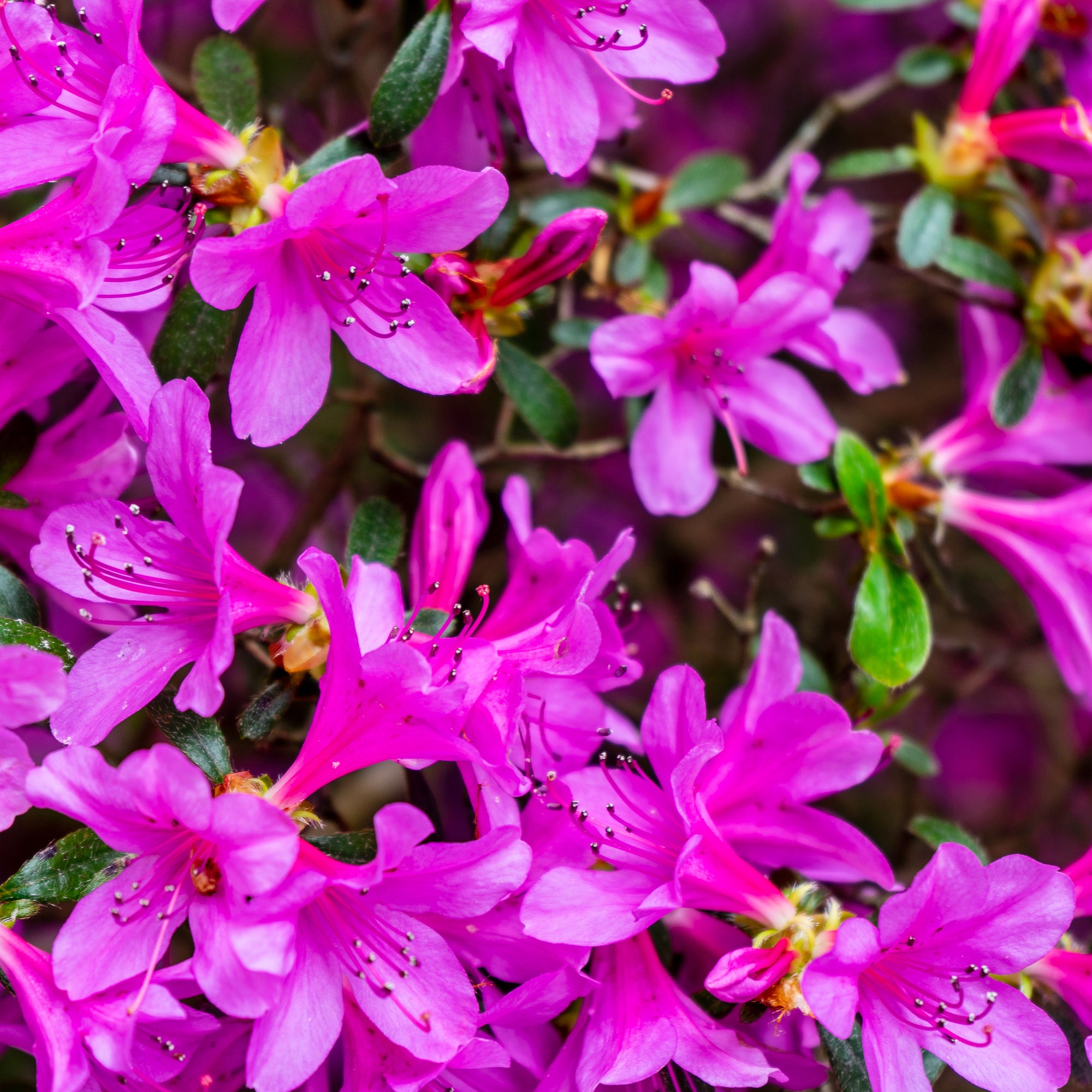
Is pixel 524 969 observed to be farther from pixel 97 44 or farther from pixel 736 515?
pixel 736 515

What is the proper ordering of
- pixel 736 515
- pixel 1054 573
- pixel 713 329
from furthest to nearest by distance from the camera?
pixel 736 515 < pixel 1054 573 < pixel 713 329

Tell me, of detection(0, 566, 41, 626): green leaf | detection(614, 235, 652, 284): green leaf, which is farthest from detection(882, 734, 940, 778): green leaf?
detection(0, 566, 41, 626): green leaf

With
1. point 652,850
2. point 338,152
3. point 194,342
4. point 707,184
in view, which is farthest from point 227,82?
point 652,850

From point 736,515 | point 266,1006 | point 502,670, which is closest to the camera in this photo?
point 266,1006

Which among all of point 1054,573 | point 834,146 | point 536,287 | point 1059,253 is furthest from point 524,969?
point 834,146

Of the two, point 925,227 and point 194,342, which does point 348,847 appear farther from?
point 925,227
